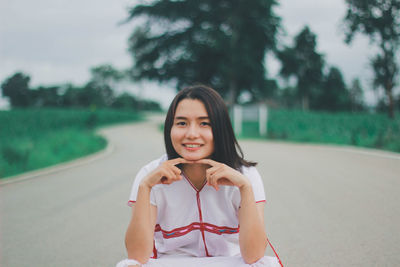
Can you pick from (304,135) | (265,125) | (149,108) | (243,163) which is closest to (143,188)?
(243,163)

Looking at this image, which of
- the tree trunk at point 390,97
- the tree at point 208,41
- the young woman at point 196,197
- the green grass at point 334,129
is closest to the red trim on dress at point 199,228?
the young woman at point 196,197

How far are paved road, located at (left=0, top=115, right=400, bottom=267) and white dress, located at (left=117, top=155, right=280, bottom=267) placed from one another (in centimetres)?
126

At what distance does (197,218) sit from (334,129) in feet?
49.5

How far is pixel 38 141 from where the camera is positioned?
13.7 m

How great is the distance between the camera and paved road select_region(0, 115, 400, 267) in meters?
3.32

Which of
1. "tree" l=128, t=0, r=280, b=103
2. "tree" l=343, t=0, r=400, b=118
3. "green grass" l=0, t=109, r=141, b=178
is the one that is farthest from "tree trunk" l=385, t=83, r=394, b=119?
"green grass" l=0, t=109, r=141, b=178

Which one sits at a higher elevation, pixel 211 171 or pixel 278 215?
pixel 211 171

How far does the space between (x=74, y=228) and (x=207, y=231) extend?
2804 mm

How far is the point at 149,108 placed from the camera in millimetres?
84812

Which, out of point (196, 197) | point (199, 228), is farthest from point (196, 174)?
point (199, 228)

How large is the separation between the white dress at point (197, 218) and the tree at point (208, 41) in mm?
20852

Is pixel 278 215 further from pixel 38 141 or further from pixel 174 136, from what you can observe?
pixel 38 141

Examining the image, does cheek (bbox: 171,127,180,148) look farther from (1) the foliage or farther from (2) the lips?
(1) the foliage

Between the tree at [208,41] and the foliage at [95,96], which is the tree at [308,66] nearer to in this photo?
the tree at [208,41]
